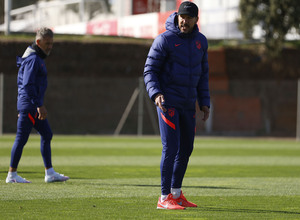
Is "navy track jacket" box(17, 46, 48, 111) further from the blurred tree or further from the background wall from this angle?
the blurred tree

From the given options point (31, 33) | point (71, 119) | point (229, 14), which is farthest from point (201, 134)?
point (31, 33)

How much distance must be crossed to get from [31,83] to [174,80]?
2581mm

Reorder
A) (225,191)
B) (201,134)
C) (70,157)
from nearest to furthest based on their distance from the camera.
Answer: (225,191) < (70,157) < (201,134)

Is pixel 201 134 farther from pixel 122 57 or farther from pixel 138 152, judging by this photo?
pixel 138 152

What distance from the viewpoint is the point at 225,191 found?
27.9 feet

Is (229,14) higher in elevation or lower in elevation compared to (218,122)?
higher

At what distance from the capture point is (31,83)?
28.5ft

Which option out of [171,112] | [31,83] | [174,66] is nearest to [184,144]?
[171,112]

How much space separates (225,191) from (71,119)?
17.9 metres

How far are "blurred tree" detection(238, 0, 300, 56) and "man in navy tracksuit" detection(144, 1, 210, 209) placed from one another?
2226 cm

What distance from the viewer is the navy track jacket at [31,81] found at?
8.70 metres

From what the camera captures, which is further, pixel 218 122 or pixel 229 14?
pixel 229 14

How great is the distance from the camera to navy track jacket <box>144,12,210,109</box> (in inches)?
265

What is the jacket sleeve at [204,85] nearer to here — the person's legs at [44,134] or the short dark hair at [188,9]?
the short dark hair at [188,9]
